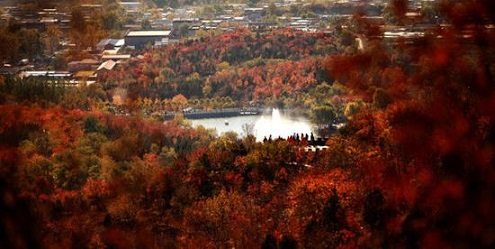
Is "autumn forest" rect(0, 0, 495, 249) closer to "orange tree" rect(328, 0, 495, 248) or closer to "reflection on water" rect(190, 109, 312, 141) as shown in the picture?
"orange tree" rect(328, 0, 495, 248)

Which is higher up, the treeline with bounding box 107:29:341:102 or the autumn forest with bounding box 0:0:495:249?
the autumn forest with bounding box 0:0:495:249

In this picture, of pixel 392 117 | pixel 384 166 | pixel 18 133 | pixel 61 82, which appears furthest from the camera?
pixel 61 82

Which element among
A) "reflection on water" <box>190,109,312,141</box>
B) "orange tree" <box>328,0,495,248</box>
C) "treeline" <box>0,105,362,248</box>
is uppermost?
"orange tree" <box>328,0,495,248</box>

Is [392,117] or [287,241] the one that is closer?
[287,241]

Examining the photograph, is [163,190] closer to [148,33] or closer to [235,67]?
[235,67]

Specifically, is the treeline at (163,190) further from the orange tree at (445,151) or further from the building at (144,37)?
the building at (144,37)

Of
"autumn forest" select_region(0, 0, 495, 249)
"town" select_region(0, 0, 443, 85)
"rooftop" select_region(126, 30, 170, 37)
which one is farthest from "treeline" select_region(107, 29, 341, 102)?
"autumn forest" select_region(0, 0, 495, 249)

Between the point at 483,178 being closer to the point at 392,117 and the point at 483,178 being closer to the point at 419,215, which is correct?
the point at 419,215

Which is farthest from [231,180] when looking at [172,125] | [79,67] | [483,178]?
[79,67]
